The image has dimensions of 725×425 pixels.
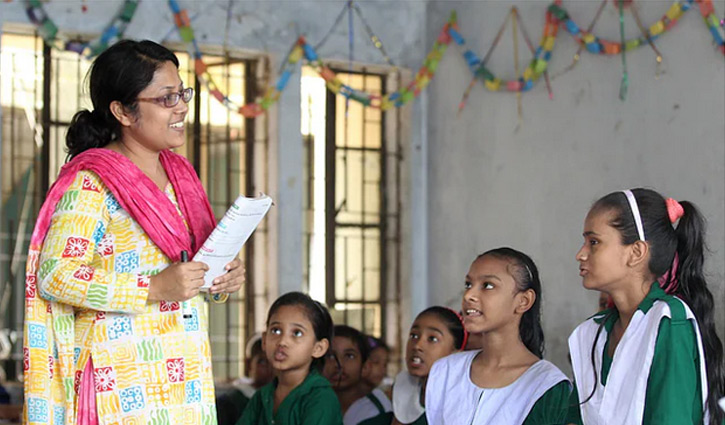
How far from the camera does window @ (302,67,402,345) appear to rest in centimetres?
559

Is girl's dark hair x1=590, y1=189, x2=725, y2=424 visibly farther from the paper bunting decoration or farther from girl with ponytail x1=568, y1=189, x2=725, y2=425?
the paper bunting decoration

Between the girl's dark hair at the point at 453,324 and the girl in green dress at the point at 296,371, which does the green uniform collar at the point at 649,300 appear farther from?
the girl in green dress at the point at 296,371

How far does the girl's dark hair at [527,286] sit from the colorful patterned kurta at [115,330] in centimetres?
104

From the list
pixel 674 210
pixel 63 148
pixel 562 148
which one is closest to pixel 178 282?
pixel 674 210

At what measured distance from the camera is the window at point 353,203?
5.59m

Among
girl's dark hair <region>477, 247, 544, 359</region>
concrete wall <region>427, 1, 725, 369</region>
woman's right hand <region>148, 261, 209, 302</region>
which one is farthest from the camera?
concrete wall <region>427, 1, 725, 369</region>

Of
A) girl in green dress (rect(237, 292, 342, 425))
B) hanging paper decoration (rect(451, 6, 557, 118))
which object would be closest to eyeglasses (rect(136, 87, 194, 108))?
girl in green dress (rect(237, 292, 342, 425))

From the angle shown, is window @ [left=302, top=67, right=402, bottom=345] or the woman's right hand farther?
window @ [left=302, top=67, right=402, bottom=345]

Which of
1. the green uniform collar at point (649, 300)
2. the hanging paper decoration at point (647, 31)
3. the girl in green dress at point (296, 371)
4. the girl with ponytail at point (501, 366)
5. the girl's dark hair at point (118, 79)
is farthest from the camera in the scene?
the hanging paper decoration at point (647, 31)

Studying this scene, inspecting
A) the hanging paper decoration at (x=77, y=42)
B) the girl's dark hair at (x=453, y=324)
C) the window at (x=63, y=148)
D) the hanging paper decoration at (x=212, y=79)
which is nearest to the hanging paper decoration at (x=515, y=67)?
the hanging paper decoration at (x=212, y=79)

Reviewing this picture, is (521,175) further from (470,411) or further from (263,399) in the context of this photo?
(470,411)

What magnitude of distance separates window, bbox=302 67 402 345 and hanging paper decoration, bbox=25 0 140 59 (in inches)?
40.0

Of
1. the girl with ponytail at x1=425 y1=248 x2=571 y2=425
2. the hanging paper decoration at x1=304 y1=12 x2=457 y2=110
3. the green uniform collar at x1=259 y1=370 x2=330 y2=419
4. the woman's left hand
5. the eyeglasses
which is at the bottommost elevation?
the green uniform collar at x1=259 y1=370 x2=330 y2=419

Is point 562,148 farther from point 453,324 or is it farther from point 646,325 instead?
point 646,325
